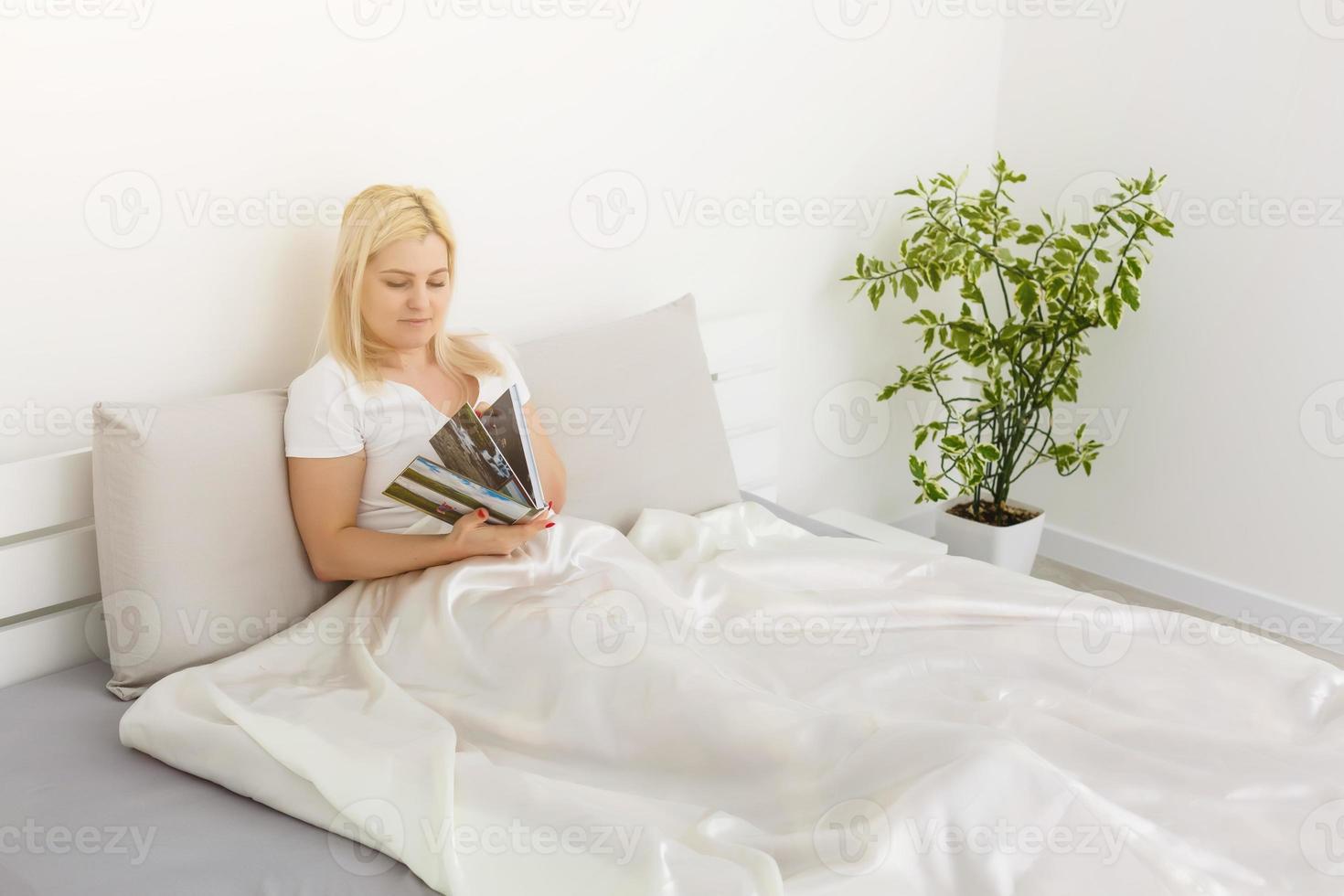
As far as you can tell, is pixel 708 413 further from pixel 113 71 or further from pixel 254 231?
pixel 113 71

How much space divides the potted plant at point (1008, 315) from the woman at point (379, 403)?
53.3 inches

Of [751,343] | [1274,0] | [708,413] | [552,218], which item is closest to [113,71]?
[552,218]

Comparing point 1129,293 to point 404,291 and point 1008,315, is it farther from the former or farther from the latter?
point 404,291

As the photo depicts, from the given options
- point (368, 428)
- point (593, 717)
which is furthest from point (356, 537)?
point (593, 717)

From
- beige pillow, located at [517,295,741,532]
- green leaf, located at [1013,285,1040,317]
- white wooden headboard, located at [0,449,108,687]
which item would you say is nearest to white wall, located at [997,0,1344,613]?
green leaf, located at [1013,285,1040,317]

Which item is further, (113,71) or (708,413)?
(708,413)

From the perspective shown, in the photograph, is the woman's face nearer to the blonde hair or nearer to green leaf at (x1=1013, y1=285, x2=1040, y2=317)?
the blonde hair

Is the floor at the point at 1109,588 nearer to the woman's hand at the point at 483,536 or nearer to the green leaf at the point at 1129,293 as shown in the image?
the green leaf at the point at 1129,293

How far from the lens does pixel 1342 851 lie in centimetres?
140

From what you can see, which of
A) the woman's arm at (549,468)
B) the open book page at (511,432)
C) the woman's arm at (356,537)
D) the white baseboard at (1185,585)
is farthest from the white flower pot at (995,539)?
the open book page at (511,432)

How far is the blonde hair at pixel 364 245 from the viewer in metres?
1.98

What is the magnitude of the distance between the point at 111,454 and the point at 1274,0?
267 cm

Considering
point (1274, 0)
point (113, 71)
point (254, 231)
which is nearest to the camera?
point (113, 71)

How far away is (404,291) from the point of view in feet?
6.59
